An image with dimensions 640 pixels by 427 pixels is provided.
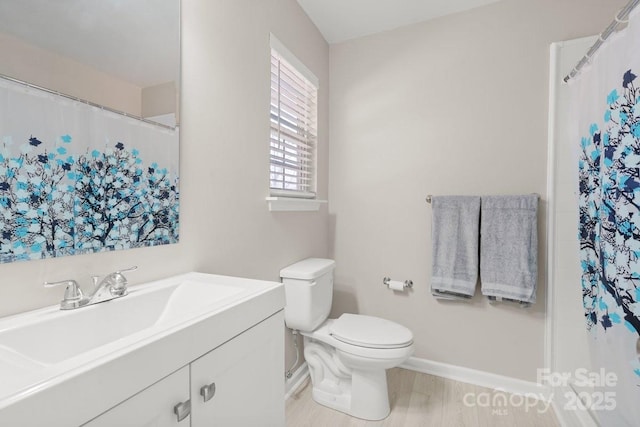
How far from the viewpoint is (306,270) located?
1.74 metres

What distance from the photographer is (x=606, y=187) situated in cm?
107

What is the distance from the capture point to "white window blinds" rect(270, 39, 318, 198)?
1.77 meters

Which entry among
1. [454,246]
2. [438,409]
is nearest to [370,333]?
[438,409]

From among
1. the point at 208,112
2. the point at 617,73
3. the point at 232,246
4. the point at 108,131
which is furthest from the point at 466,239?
the point at 108,131

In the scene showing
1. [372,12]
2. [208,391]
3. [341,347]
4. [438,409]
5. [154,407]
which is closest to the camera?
[154,407]

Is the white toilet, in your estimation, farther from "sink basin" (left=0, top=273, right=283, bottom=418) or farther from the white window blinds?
"sink basin" (left=0, top=273, right=283, bottom=418)

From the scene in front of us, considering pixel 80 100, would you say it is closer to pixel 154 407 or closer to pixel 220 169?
pixel 220 169

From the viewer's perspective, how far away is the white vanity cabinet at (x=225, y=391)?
597 millimetres

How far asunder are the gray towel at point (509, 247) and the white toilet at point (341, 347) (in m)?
0.67

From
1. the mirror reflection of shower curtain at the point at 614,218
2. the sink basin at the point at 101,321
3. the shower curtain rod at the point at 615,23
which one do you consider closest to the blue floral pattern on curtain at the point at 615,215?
the mirror reflection of shower curtain at the point at 614,218

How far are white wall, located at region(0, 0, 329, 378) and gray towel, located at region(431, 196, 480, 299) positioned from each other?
970 millimetres

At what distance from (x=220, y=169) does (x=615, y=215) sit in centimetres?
151

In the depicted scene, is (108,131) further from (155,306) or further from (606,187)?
(606,187)

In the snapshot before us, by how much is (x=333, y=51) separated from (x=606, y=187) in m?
2.05
